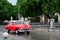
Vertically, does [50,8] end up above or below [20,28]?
above

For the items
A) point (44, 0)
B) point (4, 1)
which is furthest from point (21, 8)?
point (4, 1)

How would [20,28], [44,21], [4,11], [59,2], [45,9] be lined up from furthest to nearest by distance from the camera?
[44,21]
[4,11]
[45,9]
[59,2]
[20,28]

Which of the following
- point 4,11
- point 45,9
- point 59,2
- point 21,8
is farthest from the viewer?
point 4,11

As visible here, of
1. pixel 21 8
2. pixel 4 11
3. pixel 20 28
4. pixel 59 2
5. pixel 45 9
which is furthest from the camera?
pixel 4 11

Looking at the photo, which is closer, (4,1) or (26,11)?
(26,11)

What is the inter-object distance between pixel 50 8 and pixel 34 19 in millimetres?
32295

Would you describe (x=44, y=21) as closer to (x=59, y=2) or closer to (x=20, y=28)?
(x=59, y=2)

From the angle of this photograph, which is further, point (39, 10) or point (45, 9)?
point (39, 10)

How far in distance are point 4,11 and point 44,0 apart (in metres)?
23.4

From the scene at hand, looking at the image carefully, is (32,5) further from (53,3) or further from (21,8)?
(53,3)

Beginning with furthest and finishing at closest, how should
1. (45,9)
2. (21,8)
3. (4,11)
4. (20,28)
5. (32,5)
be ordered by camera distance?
(4,11)
(21,8)
(32,5)
(45,9)
(20,28)

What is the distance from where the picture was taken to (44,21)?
2879 inches

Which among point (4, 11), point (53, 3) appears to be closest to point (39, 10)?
point (53, 3)

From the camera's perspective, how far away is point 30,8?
5144 cm
